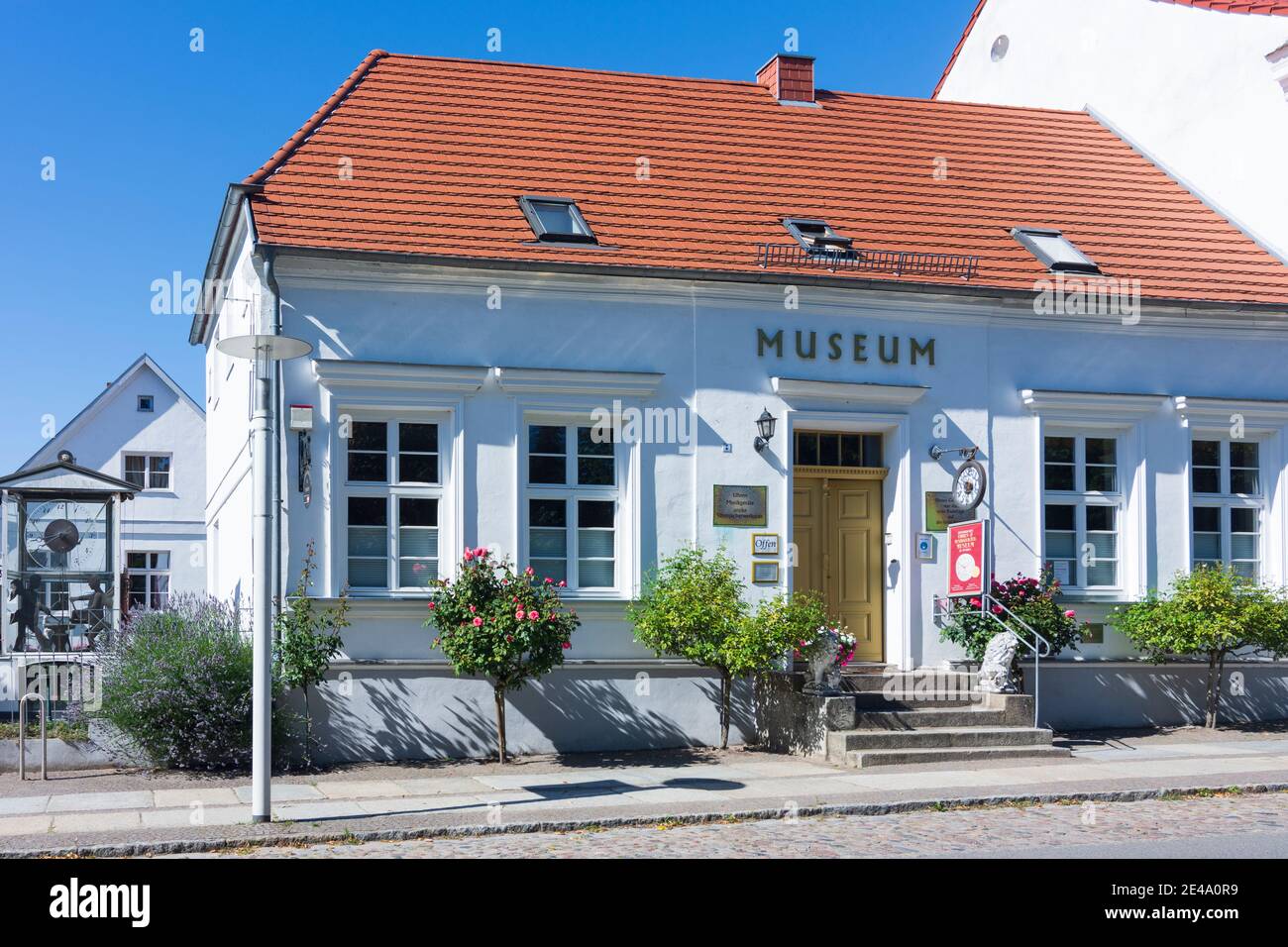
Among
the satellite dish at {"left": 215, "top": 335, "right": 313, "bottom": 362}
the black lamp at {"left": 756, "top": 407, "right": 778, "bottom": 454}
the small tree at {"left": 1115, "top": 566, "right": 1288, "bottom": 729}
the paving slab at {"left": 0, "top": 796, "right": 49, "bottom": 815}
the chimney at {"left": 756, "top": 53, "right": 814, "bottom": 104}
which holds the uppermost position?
the chimney at {"left": 756, "top": 53, "right": 814, "bottom": 104}

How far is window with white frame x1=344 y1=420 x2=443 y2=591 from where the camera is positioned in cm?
1441

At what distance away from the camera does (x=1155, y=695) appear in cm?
1656

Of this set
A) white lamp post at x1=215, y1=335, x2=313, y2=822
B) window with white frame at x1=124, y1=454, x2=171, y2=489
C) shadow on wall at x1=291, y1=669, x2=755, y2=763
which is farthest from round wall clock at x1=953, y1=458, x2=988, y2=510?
window with white frame at x1=124, y1=454, x2=171, y2=489

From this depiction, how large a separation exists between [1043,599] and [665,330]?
517 centimetres

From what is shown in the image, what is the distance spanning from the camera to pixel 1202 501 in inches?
673

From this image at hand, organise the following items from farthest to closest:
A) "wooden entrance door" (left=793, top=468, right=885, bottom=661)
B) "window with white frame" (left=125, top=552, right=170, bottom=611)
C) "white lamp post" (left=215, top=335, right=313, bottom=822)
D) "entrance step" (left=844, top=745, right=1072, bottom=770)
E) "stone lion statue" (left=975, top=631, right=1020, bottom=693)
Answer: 1. "window with white frame" (left=125, top=552, right=170, bottom=611)
2. "wooden entrance door" (left=793, top=468, right=885, bottom=661)
3. "stone lion statue" (left=975, top=631, right=1020, bottom=693)
4. "entrance step" (left=844, top=745, right=1072, bottom=770)
5. "white lamp post" (left=215, top=335, right=313, bottom=822)

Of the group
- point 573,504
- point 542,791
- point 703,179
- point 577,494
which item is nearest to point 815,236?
point 703,179

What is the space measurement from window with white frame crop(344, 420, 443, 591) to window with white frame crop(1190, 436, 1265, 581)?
927 cm

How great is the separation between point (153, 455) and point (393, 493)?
91.6 feet

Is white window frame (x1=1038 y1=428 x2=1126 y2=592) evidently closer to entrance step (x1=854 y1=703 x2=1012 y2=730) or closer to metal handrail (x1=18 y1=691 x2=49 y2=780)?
entrance step (x1=854 y1=703 x2=1012 y2=730)

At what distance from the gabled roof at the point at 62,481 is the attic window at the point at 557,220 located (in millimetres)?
6762

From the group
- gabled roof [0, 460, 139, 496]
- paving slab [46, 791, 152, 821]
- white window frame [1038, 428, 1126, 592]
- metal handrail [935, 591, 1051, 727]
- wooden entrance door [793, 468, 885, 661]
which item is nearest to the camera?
paving slab [46, 791, 152, 821]
